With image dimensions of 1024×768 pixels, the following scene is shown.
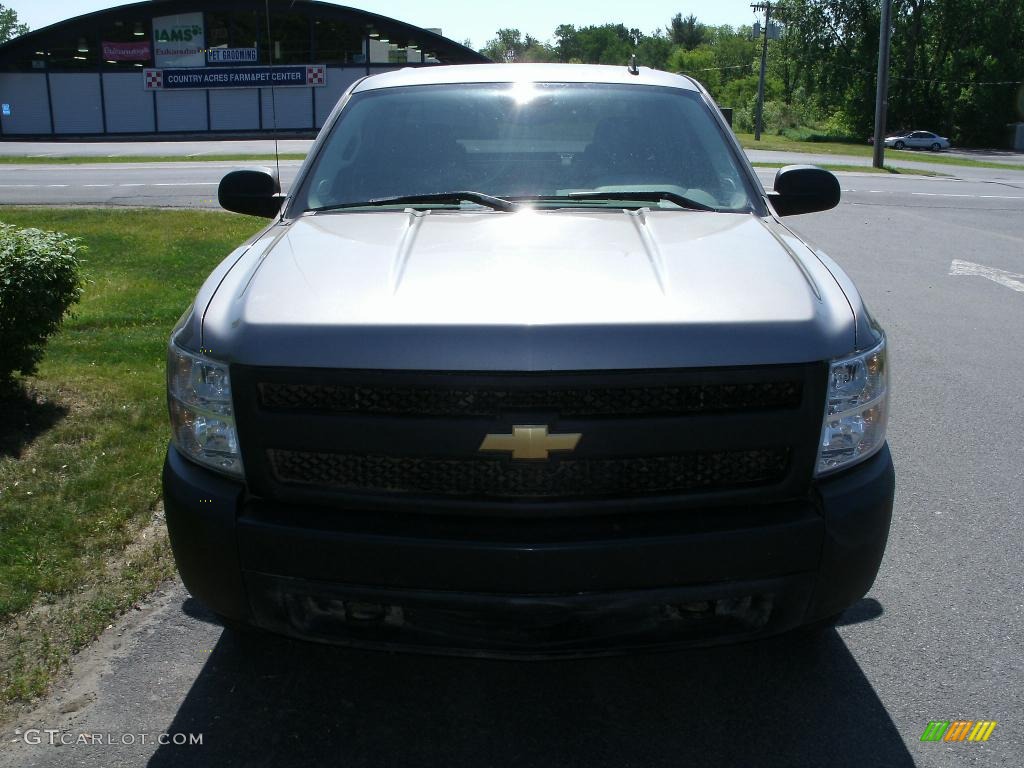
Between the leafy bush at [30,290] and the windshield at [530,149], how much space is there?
204 centimetres

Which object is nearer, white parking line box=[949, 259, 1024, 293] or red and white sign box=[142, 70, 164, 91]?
white parking line box=[949, 259, 1024, 293]

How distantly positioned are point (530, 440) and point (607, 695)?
1.07m

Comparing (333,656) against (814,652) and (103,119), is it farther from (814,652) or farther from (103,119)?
(103,119)

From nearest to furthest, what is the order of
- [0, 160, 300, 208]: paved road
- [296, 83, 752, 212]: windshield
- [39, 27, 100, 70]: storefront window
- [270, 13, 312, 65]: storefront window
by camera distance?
[296, 83, 752, 212]: windshield < [0, 160, 300, 208]: paved road < [270, 13, 312, 65]: storefront window < [39, 27, 100, 70]: storefront window

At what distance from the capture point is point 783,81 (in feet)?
293

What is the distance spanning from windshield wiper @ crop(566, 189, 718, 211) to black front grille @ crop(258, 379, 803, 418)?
1351 mm

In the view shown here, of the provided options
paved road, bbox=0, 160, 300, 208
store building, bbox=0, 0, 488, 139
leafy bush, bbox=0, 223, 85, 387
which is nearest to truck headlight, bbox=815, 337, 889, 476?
leafy bush, bbox=0, 223, 85, 387

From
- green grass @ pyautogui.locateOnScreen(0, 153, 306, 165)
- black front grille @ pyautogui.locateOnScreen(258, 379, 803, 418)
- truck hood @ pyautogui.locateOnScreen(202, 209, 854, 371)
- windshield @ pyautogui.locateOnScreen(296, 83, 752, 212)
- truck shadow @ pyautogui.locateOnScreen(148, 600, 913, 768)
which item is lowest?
truck shadow @ pyautogui.locateOnScreen(148, 600, 913, 768)

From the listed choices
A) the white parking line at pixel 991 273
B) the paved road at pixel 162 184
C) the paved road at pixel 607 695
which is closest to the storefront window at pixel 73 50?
the paved road at pixel 162 184

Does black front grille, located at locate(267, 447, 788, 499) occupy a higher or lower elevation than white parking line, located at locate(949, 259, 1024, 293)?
higher

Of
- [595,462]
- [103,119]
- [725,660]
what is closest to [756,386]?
[595,462]

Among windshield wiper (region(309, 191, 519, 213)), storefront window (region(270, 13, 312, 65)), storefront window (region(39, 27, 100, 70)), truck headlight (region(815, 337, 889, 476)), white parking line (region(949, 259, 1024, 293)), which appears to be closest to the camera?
truck headlight (region(815, 337, 889, 476))

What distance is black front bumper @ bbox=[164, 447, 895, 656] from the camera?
2479 millimetres

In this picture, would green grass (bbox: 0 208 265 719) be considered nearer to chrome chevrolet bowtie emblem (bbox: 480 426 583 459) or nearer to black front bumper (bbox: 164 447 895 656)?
black front bumper (bbox: 164 447 895 656)
